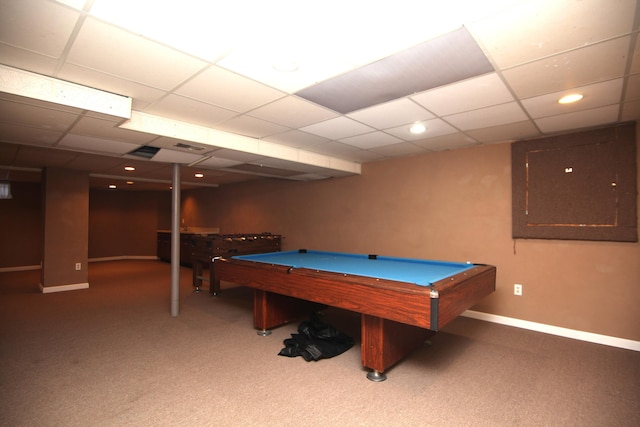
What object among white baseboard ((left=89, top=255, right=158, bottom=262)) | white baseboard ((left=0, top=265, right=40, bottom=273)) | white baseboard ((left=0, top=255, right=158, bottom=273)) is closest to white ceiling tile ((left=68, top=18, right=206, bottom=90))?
white baseboard ((left=0, top=255, right=158, bottom=273))

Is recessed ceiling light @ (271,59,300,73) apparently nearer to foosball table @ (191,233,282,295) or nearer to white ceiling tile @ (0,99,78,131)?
white ceiling tile @ (0,99,78,131)

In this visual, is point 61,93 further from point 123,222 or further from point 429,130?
point 123,222

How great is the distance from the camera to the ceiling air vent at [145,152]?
351 centimetres

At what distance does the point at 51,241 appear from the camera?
5.25m

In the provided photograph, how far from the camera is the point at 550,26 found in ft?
4.99

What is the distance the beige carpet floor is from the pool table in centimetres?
21

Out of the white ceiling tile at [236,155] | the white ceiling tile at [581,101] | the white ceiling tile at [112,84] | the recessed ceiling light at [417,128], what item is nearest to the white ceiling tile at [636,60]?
the white ceiling tile at [581,101]

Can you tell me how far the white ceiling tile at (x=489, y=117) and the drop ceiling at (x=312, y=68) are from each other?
17 millimetres

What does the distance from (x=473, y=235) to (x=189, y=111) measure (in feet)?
11.5

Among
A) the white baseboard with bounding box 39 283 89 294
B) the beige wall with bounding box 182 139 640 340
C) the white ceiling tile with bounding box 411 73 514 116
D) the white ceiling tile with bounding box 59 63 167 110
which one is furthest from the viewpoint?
the white baseboard with bounding box 39 283 89 294

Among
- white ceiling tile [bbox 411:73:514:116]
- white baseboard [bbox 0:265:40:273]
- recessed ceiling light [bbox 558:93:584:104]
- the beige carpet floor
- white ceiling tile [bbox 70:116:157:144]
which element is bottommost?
the beige carpet floor

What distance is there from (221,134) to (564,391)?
3711mm

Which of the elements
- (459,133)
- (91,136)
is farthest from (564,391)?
(91,136)

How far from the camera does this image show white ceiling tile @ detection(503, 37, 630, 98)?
173 cm
